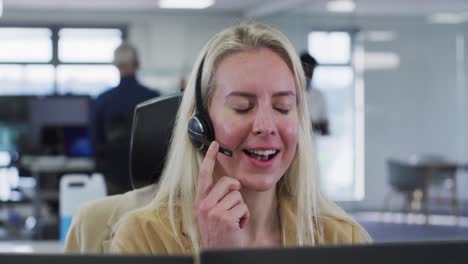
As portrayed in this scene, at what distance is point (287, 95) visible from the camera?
164 cm

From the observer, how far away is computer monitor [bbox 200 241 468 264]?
2.99 ft

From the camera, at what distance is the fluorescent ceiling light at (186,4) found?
12.4m

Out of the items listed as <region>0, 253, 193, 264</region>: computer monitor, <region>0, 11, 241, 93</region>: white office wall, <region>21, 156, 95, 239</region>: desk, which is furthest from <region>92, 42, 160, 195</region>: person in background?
<region>0, 11, 241, 93</region>: white office wall

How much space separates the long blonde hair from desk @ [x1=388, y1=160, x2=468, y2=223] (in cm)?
892

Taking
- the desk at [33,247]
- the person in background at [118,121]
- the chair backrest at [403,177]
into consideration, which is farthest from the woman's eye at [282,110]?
the chair backrest at [403,177]

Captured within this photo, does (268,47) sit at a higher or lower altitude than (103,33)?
lower

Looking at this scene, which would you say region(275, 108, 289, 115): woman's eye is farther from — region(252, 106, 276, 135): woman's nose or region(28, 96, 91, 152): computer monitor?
region(28, 96, 91, 152): computer monitor

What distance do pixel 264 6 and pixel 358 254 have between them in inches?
476

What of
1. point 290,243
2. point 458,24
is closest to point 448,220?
point 458,24

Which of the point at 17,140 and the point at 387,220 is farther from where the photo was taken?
the point at 387,220

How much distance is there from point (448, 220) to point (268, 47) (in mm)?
9559

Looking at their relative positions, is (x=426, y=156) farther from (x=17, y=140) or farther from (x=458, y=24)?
(x=17, y=140)

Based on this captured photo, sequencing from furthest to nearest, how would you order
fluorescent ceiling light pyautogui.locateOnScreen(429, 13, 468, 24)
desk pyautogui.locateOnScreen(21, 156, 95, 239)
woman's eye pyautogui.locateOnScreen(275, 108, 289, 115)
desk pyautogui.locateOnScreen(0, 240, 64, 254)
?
fluorescent ceiling light pyautogui.locateOnScreen(429, 13, 468, 24) → desk pyautogui.locateOnScreen(21, 156, 95, 239) → desk pyautogui.locateOnScreen(0, 240, 64, 254) → woman's eye pyautogui.locateOnScreen(275, 108, 289, 115)

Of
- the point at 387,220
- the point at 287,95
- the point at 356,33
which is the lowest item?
the point at 387,220
